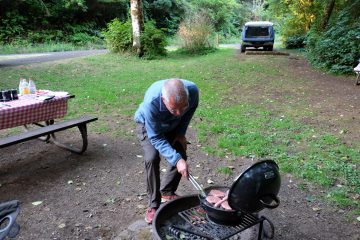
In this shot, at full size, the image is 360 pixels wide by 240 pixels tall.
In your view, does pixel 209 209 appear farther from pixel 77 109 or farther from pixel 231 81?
pixel 231 81

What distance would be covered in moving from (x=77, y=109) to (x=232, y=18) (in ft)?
117

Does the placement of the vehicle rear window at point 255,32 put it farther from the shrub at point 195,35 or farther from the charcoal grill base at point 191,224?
the charcoal grill base at point 191,224

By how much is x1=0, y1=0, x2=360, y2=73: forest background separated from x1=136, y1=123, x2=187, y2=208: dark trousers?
944 centimetres

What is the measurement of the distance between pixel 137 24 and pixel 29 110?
10646 mm

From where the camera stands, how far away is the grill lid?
7.69ft

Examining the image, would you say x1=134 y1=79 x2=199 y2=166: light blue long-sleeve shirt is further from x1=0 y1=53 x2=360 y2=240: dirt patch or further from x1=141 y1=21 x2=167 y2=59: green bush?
x1=141 y1=21 x2=167 y2=59: green bush

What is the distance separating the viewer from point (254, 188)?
235cm

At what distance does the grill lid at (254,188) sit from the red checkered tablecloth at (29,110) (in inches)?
127

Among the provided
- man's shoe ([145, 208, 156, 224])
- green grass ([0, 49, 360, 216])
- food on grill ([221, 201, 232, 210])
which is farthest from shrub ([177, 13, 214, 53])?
food on grill ([221, 201, 232, 210])

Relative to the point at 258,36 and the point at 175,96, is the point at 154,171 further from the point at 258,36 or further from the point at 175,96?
the point at 258,36

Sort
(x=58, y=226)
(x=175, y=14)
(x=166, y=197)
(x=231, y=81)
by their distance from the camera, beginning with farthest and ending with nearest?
1. (x=175, y=14)
2. (x=231, y=81)
3. (x=166, y=197)
4. (x=58, y=226)

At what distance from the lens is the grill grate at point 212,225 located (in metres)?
2.56

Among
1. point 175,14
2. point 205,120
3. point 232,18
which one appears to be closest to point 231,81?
point 205,120

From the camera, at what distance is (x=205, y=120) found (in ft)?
21.4
